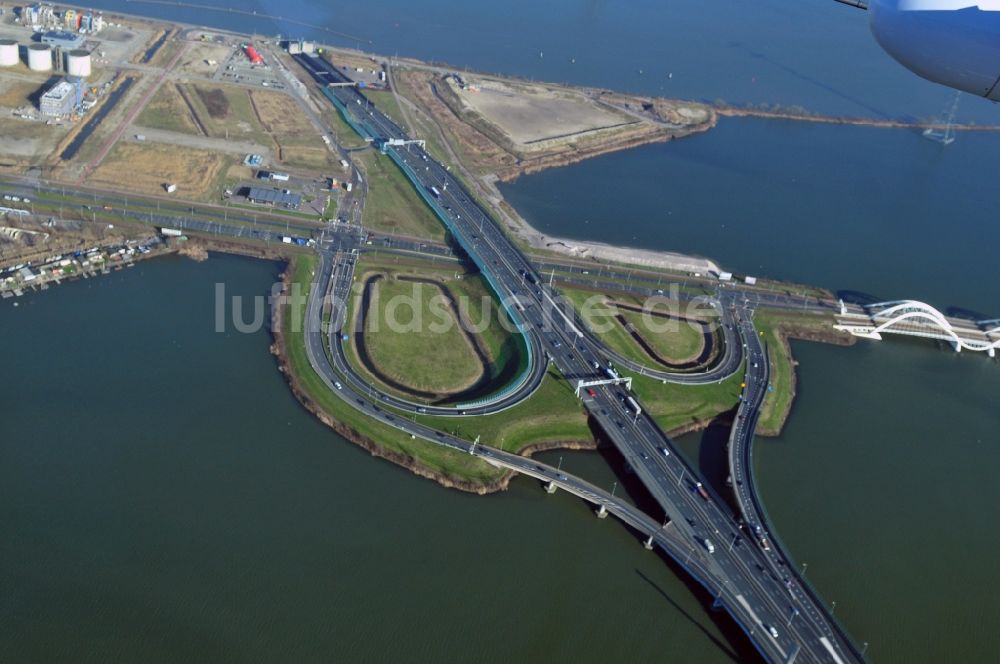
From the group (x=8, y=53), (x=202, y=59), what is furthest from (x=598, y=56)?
(x=8, y=53)

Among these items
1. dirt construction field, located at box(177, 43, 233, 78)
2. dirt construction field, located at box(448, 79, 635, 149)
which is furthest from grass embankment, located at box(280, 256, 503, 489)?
dirt construction field, located at box(177, 43, 233, 78)

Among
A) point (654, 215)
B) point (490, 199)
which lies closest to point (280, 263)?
point (490, 199)

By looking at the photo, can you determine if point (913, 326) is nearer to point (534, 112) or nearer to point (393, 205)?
point (393, 205)

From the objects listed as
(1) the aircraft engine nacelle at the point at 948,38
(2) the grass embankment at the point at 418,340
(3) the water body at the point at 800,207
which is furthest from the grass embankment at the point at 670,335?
(1) the aircraft engine nacelle at the point at 948,38

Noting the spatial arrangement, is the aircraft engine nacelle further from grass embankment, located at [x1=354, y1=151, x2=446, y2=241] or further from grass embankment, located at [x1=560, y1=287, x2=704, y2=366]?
grass embankment, located at [x1=354, y1=151, x2=446, y2=241]

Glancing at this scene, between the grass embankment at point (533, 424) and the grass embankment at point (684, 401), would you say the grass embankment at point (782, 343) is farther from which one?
the grass embankment at point (533, 424)
